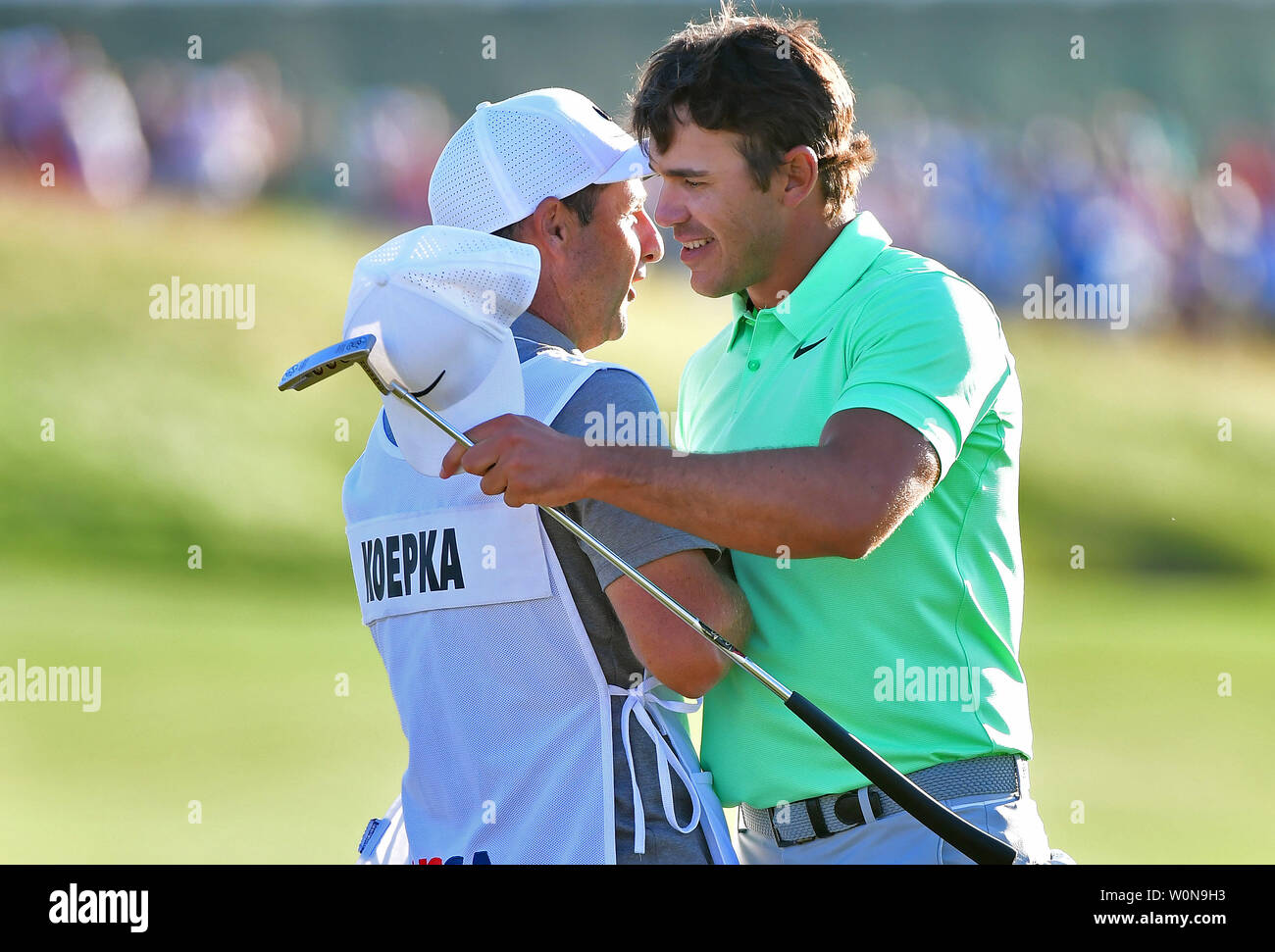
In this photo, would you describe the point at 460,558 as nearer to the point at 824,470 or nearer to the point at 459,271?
the point at 459,271

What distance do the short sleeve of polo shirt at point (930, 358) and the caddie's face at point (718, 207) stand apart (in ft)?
0.93

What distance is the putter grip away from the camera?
207 centimetres

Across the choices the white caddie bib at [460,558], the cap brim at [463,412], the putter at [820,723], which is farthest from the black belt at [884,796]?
the cap brim at [463,412]

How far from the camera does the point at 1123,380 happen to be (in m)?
19.3

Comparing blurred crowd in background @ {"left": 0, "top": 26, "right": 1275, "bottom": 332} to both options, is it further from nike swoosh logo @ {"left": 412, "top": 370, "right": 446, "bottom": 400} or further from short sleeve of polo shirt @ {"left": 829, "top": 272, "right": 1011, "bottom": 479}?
nike swoosh logo @ {"left": 412, "top": 370, "right": 446, "bottom": 400}

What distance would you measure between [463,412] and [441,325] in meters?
0.13

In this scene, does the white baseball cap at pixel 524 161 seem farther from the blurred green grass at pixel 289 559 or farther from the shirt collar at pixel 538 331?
the blurred green grass at pixel 289 559

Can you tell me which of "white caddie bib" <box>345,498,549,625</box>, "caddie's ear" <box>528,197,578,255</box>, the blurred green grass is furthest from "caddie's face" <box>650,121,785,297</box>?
the blurred green grass

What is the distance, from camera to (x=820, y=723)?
211 cm

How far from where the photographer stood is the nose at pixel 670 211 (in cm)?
249

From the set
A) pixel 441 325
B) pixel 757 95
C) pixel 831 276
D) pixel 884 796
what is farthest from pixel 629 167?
pixel 884 796
